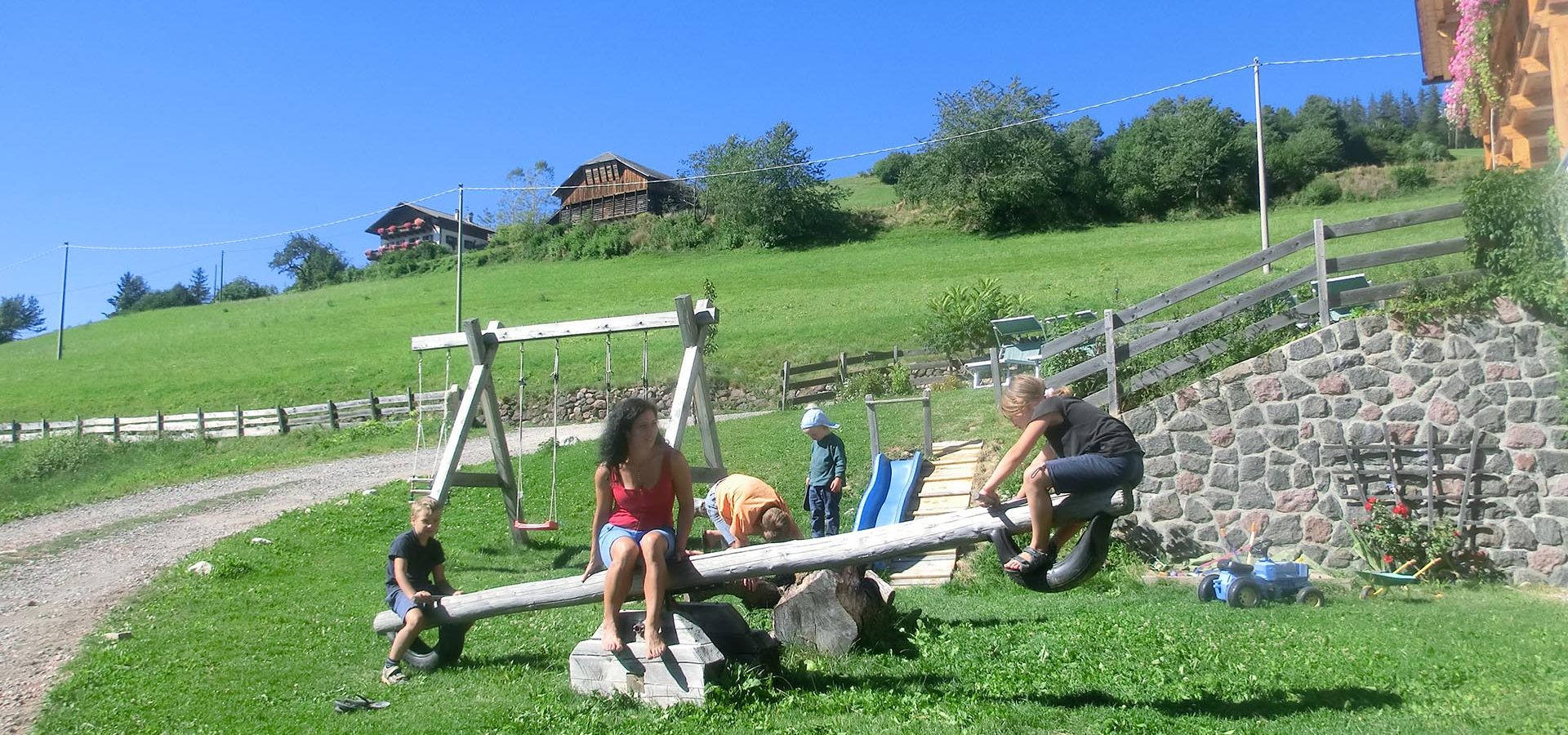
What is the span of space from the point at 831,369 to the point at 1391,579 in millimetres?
19033

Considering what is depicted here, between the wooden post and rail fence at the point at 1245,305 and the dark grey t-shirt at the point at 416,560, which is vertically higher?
the wooden post and rail fence at the point at 1245,305

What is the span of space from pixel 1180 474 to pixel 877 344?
21470 mm

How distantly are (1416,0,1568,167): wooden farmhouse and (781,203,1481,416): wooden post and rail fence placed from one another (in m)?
1.36

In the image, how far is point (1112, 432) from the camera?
567 cm

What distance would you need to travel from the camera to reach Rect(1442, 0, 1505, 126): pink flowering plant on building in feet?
45.6

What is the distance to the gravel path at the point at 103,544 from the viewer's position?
7934 mm

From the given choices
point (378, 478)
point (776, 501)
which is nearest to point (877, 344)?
point (378, 478)

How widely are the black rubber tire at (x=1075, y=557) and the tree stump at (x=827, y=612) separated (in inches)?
62.0

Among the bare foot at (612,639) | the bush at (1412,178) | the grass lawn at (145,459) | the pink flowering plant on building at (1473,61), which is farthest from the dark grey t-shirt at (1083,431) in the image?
the bush at (1412,178)

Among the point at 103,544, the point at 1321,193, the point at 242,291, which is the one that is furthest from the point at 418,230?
the point at 103,544

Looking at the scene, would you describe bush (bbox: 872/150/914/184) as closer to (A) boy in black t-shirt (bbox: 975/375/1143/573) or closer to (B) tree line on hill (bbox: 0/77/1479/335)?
(B) tree line on hill (bbox: 0/77/1479/335)

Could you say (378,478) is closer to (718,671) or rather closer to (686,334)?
(686,334)

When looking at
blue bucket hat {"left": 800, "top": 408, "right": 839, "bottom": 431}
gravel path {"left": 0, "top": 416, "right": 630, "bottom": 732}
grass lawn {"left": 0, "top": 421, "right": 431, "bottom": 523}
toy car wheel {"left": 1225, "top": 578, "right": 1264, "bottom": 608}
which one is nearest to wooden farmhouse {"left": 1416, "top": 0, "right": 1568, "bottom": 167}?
toy car wheel {"left": 1225, "top": 578, "right": 1264, "bottom": 608}

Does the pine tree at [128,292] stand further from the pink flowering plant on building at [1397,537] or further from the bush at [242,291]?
the pink flowering plant on building at [1397,537]
